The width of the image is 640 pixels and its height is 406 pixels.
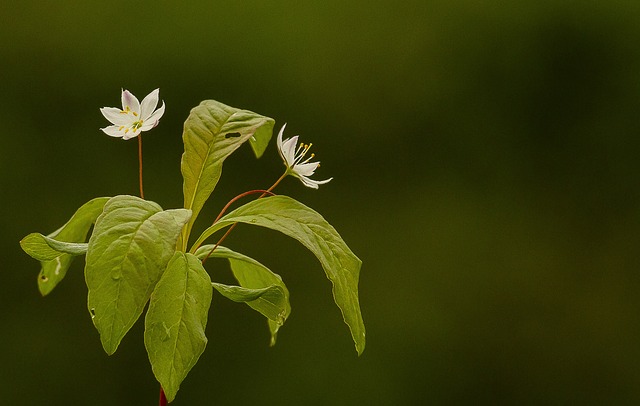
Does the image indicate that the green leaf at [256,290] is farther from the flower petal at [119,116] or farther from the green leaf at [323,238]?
the flower petal at [119,116]

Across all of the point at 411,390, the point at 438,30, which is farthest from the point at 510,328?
the point at 438,30

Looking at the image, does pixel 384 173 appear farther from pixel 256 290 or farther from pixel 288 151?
pixel 256 290

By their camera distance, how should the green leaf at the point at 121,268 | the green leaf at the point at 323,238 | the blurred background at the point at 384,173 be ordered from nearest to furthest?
the green leaf at the point at 121,268
the green leaf at the point at 323,238
the blurred background at the point at 384,173

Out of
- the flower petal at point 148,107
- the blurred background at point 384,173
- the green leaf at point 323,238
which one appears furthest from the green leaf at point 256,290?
the blurred background at point 384,173

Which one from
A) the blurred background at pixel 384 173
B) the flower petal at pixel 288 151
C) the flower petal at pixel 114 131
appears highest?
the flower petal at pixel 288 151

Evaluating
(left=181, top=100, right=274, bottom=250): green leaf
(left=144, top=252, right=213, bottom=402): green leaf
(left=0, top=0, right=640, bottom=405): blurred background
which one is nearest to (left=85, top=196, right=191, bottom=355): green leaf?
(left=144, top=252, right=213, bottom=402): green leaf

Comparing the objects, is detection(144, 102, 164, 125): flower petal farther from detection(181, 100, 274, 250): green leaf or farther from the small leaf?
the small leaf
